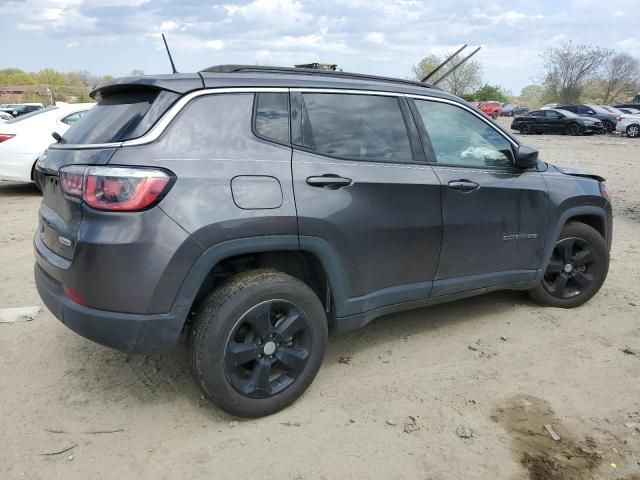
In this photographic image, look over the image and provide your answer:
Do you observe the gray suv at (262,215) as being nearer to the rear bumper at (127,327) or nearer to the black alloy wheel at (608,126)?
the rear bumper at (127,327)

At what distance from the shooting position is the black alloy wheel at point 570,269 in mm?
4402

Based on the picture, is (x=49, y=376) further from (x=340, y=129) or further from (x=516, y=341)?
(x=516, y=341)

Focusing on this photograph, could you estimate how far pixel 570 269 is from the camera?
4.45m

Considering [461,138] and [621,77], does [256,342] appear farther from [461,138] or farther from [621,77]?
[621,77]

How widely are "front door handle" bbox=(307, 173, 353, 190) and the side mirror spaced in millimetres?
1488

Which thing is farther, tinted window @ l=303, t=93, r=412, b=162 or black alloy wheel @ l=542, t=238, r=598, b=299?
black alloy wheel @ l=542, t=238, r=598, b=299

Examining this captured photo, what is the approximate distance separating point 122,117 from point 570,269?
11.8ft

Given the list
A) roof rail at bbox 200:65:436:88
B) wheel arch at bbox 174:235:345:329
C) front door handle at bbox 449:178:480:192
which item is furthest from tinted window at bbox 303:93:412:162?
wheel arch at bbox 174:235:345:329

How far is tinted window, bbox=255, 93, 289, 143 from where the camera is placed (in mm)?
2910

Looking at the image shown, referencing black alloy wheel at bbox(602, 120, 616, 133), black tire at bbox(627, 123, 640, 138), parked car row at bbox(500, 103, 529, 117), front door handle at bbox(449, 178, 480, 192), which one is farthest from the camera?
parked car row at bbox(500, 103, 529, 117)

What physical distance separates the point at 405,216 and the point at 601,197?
7.00 feet

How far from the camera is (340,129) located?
3188 millimetres

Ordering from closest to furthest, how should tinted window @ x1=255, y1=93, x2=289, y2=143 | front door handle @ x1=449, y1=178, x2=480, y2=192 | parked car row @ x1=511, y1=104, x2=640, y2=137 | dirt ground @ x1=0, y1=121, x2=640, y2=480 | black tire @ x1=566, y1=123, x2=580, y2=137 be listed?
1. dirt ground @ x1=0, y1=121, x2=640, y2=480
2. tinted window @ x1=255, y1=93, x2=289, y2=143
3. front door handle @ x1=449, y1=178, x2=480, y2=192
4. parked car row @ x1=511, y1=104, x2=640, y2=137
5. black tire @ x1=566, y1=123, x2=580, y2=137

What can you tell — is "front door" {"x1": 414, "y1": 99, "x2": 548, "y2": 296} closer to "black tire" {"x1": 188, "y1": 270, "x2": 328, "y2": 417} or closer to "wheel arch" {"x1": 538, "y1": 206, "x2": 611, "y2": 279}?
"wheel arch" {"x1": 538, "y1": 206, "x2": 611, "y2": 279}
